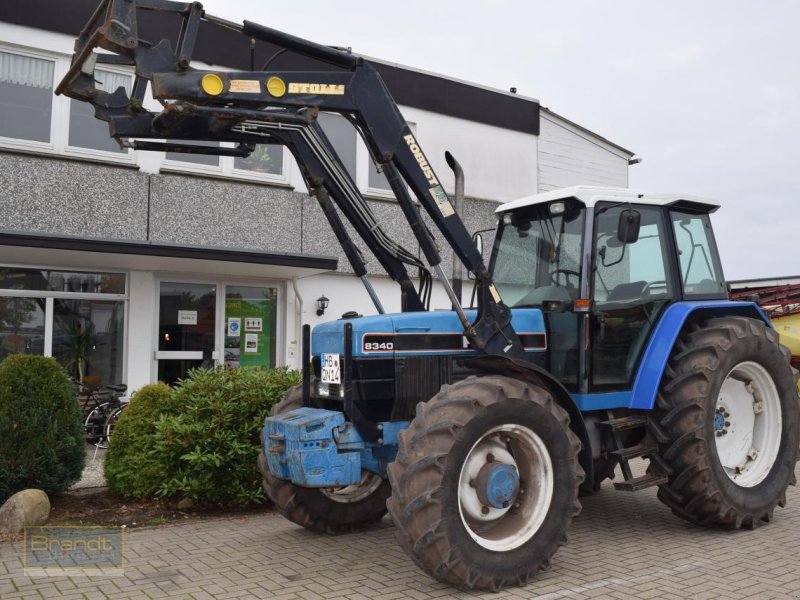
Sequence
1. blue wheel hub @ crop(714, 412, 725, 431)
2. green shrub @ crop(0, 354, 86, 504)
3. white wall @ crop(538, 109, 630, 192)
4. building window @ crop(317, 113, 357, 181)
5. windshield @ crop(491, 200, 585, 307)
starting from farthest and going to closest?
white wall @ crop(538, 109, 630, 192), building window @ crop(317, 113, 357, 181), green shrub @ crop(0, 354, 86, 504), blue wheel hub @ crop(714, 412, 725, 431), windshield @ crop(491, 200, 585, 307)

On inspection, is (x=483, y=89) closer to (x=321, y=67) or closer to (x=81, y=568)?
(x=321, y=67)

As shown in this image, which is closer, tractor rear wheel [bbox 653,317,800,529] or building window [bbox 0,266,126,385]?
tractor rear wheel [bbox 653,317,800,529]

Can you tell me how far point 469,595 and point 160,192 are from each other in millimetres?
8458

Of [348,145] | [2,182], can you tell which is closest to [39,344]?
[2,182]

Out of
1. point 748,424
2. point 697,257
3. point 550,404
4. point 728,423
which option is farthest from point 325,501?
point 697,257

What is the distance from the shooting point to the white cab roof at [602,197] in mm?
5988

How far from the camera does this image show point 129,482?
6.97 meters

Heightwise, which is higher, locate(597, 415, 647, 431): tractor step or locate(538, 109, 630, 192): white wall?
locate(538, 109, 630, 192): white wall

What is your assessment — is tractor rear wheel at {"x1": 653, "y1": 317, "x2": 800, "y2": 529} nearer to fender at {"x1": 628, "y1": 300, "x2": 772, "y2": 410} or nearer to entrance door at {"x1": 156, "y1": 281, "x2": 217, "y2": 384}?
fender at {"x1": 628, "y1": 300, "x2": 772, "y2": 410}

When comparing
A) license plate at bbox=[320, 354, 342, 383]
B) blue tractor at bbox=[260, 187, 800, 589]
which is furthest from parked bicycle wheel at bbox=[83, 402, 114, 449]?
license plate at bbox=[320, 354, 342, 383]

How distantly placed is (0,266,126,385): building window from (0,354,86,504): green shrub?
405 centimetres

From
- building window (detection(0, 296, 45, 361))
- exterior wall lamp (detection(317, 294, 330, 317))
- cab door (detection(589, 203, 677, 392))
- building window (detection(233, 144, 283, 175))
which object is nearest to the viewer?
cab door (detection(589, 203, 677, 392))

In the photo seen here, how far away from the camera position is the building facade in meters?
10.3

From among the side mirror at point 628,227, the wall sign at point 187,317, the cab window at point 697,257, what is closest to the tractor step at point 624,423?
the cab window at point 697,257
